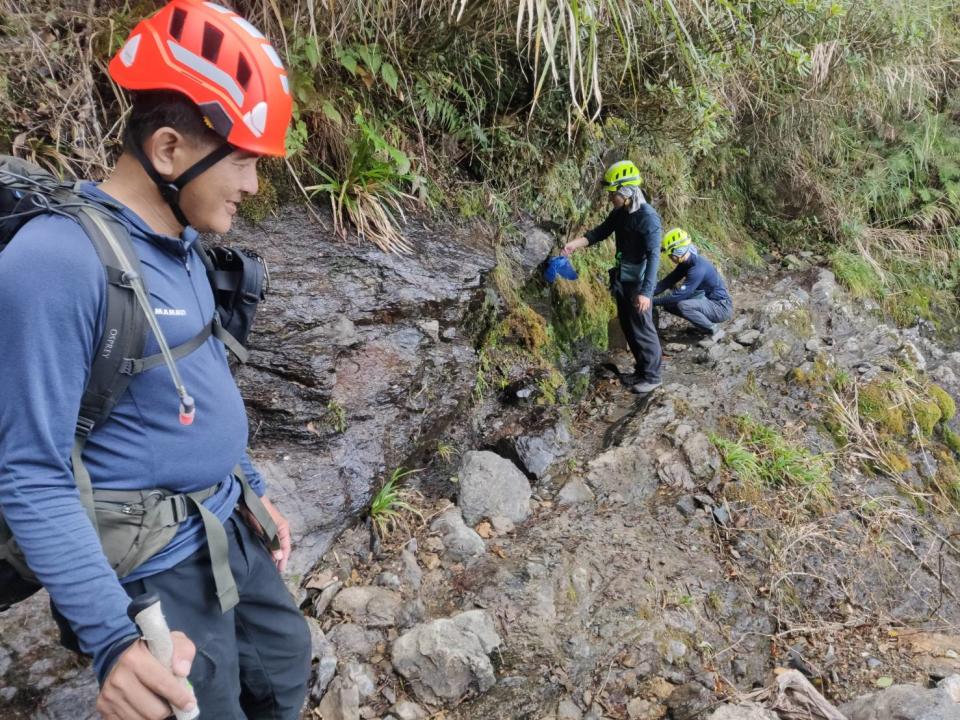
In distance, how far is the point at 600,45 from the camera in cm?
583

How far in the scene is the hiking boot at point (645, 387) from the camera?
661cm

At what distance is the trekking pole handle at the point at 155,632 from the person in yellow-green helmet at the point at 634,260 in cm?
578

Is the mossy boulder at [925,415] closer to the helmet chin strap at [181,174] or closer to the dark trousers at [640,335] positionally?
the dark trousers at [640,335]

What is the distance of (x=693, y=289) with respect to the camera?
757 cm

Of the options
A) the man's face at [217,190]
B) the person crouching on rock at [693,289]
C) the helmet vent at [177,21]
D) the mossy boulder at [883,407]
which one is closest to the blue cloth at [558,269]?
the person crouching on rock at [693,289]

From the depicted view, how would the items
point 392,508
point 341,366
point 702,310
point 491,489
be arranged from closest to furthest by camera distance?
1. point 341,366
2. point 392,508
3. point 491,489
4. point 702,310

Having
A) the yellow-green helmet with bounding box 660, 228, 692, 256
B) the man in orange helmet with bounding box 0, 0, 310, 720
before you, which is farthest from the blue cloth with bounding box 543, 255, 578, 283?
the man in orange helmet with bounding box 0, 0, 310, 720

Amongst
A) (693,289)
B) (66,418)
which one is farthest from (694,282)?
(66,418)

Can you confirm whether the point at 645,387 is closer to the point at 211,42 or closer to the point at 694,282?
the point at 694,282

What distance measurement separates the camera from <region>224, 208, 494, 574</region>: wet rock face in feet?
12.6

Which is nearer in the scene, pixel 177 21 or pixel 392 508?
pixel 177 21

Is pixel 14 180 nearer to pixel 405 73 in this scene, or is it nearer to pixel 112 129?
pixel 112 129

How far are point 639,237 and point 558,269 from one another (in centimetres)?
94

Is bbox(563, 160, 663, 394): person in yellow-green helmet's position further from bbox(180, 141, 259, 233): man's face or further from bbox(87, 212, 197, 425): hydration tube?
bbox(87, 212, 197, 425): hydration tube
